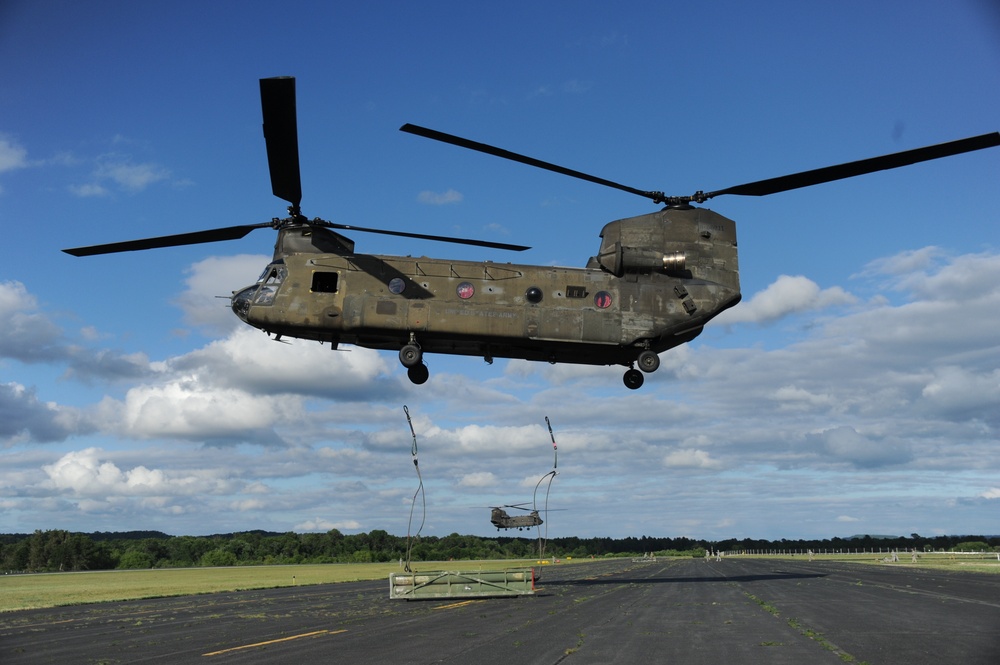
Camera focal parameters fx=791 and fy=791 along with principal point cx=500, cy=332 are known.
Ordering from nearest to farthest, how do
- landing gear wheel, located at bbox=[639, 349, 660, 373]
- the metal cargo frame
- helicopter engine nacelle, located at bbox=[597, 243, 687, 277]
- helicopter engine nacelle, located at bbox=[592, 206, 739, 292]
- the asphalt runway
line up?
the asphalt runway
landing gear wheel, located at bbox=[639, 349, 660, 373]
helicopter engine nacelle, located at bbox=[597, 243, 687, 277]
helicopter engine nacelle, located at bbox=[592, 206, 739, 292]
the metal cargo frame

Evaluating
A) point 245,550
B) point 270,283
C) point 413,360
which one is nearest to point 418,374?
point 413,360

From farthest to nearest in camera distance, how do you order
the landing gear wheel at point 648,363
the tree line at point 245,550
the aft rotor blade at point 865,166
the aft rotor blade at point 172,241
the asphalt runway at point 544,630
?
1. the tree line at point 245,550
2. the landing gear wheel at point 648,363
3. the aft rotor blade at point 172,241
4. the aft rotor blade at point 865,166
5. the asphalt runway at point 544,630

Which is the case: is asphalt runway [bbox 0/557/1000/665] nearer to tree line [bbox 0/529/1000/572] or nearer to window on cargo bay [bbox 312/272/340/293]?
window on cargo bay [bbox 312/272/340/293]

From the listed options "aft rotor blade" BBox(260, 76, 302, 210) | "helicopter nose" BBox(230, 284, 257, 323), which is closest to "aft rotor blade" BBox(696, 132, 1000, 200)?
"aft rotor blade" BBox(260, 76, 302, 210)

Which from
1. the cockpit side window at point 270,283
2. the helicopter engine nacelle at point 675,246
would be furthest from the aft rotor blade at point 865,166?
the cockpit side window at point 270,283

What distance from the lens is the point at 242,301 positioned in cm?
2161

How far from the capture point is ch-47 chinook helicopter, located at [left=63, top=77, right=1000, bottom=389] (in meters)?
21.2

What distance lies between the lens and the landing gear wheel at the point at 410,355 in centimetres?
2125

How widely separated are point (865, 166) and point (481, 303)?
33.1ft

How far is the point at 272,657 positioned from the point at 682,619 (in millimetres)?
12217

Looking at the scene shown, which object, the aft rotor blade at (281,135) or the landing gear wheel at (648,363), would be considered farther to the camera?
the landing gear wheel at (648,363)

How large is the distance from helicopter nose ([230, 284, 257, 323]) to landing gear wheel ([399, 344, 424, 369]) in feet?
14.3

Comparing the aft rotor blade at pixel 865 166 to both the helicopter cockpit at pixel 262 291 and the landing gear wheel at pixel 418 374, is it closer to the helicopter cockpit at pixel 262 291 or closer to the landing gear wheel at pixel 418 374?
the landing gear wheel at pixel 418 374

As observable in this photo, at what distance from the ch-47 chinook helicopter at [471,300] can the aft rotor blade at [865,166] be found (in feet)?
0.26
